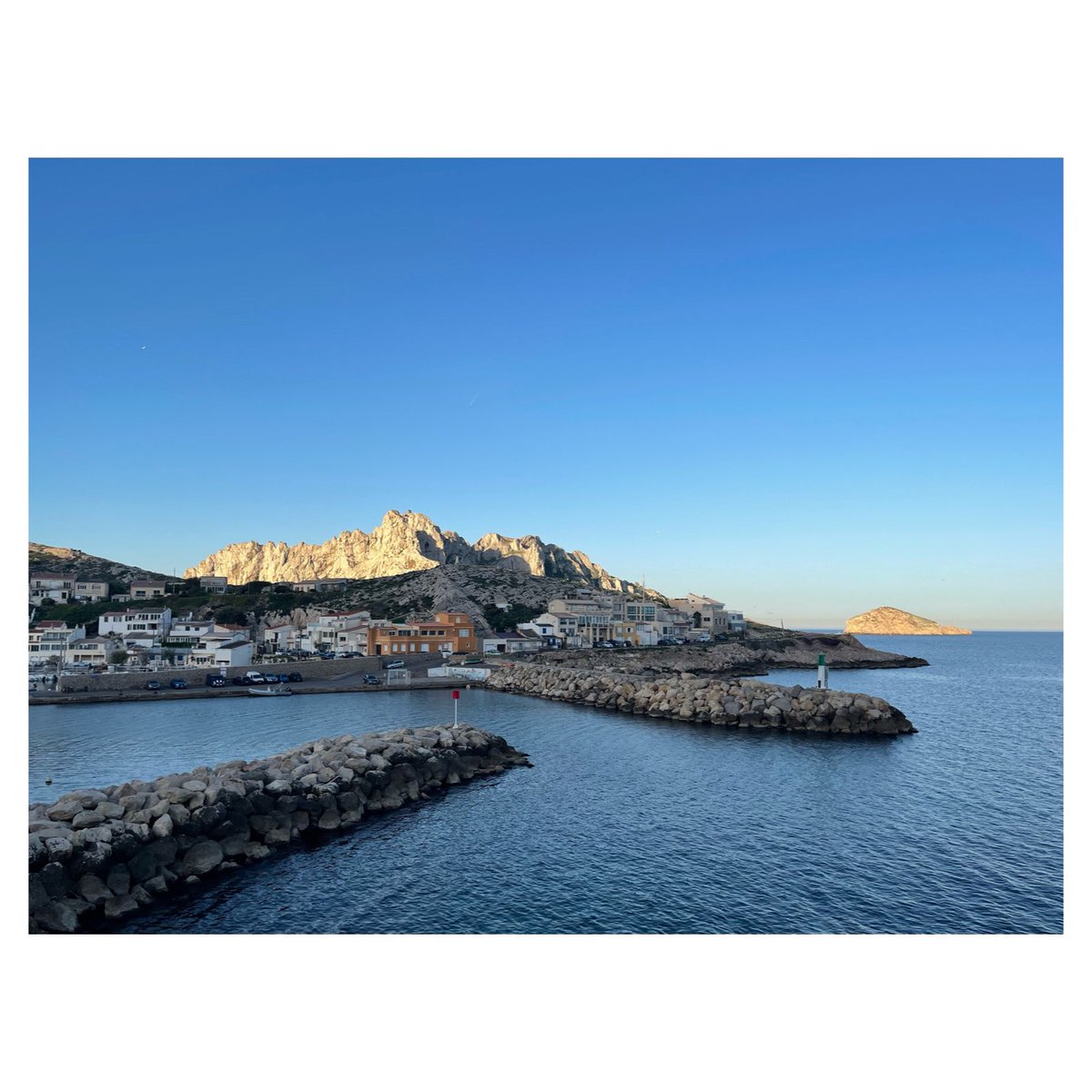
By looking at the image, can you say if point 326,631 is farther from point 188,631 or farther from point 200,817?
point 200,817

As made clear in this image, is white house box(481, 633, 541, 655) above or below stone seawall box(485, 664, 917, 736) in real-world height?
below

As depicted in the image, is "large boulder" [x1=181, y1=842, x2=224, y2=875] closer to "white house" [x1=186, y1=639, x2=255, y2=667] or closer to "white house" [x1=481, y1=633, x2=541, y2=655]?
"white house" [x1=186, y1=639, x2=255, y2=667]

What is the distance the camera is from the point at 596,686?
50.6 m

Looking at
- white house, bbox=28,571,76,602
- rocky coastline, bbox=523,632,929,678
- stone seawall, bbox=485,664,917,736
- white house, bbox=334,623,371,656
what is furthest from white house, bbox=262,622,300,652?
stone seawall, bbox=485,664,917,736

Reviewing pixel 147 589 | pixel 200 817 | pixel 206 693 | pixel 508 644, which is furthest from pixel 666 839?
pixel 147 589

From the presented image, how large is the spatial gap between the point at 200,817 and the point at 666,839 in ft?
40.7

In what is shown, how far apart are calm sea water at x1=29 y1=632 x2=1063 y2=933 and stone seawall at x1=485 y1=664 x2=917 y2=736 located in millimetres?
2269

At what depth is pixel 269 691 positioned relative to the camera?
53250 mm

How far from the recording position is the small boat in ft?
171
